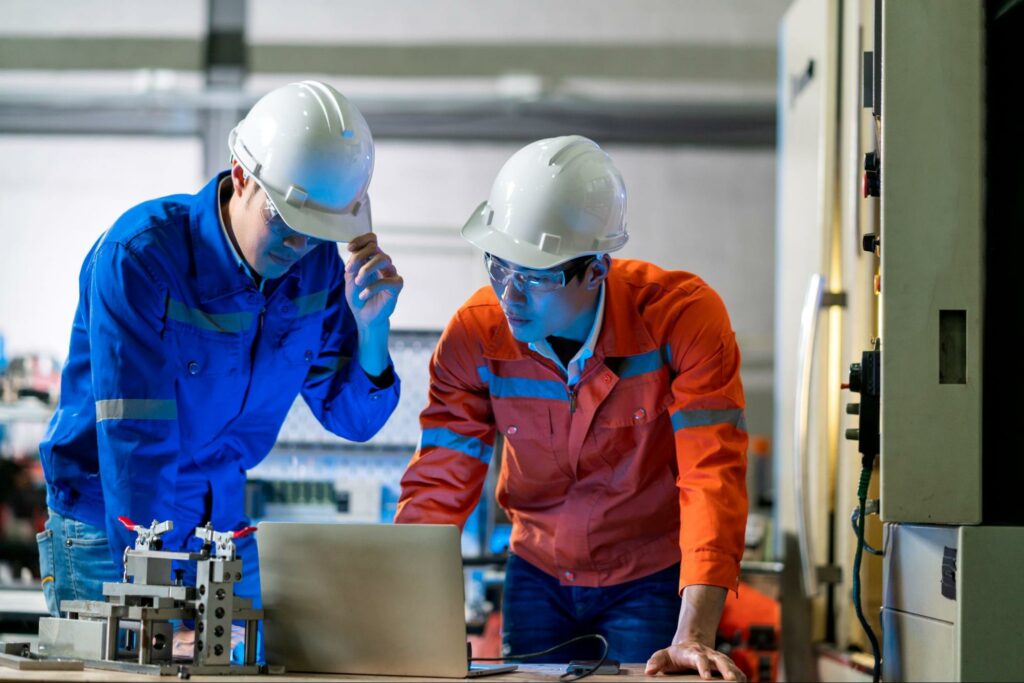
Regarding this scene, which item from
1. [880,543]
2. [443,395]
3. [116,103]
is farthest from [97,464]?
[116,103]

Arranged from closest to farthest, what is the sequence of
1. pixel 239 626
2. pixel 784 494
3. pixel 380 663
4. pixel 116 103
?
1. pixel 380 663
2. pixel 239 626
3. pixel 784 494
4. pixel 116 103

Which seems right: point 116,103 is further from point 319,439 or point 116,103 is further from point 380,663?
point 380,663

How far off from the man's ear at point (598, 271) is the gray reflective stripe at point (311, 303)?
55cm

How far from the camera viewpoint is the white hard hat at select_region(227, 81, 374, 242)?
7.05 ft

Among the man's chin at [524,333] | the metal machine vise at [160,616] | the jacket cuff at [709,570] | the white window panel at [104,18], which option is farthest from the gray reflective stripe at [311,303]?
the white window panel at [104,18]

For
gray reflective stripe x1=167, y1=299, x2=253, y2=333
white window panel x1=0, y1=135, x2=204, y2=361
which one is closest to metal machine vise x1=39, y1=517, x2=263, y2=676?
gray reflective stripe x1=167, y1=299, x2=253, y2=333

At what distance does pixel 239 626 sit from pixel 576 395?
0.72 m

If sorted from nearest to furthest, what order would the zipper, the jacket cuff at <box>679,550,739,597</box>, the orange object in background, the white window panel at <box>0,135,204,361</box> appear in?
the jacket cuff at <box>679,550,739,597</box>
the zipper
the orange object in background
the white window panel at <box>0,135,204,361</box>

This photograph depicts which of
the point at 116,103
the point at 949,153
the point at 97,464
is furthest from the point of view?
the point at 116,103

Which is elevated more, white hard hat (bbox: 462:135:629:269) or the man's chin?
white hard hat (bbox: 462:135:629:269)

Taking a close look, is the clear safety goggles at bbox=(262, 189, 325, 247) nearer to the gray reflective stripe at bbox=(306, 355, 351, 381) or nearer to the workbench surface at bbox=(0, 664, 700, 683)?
the gray reflective stripe at bbox=(306, 355, 351, 381)

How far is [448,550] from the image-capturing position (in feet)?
5.57

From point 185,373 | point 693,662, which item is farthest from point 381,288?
point 693,662

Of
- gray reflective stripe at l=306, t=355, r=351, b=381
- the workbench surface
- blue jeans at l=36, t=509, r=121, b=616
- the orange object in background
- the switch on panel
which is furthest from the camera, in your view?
the orange object in background
